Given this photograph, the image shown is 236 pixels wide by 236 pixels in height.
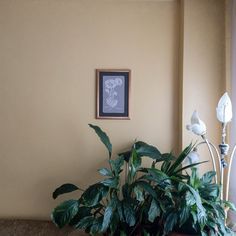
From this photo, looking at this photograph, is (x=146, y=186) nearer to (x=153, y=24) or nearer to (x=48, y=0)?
(x=153, y=24)

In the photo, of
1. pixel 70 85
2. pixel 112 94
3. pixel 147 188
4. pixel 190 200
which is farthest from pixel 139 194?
pixel 70 85

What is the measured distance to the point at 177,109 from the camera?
2.09m

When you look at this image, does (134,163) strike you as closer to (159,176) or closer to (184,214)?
(159,176)

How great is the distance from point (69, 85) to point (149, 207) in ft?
3.74

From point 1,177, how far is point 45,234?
597 millimetres

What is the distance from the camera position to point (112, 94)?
6.87 ft

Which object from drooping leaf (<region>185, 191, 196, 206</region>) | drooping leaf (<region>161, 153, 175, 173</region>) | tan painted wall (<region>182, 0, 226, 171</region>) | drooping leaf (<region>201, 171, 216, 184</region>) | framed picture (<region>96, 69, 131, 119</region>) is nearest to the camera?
drooping leaf (<region>185, 191, 196, 206</region>)

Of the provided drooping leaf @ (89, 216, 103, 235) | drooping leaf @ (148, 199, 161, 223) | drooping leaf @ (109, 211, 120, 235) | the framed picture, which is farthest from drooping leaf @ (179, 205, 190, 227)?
the framed picture

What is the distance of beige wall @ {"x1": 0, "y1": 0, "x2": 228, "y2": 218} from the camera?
2.10 metres

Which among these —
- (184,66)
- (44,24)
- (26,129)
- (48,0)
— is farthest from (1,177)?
(184,66)

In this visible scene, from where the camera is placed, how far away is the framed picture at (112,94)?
209 centimetres

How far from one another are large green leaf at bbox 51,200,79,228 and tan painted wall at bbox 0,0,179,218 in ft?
1.58

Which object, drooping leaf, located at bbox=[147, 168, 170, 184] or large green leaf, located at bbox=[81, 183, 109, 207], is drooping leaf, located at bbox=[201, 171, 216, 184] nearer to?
drooping leaf, located at bbox=[147, 168, 170, 184]

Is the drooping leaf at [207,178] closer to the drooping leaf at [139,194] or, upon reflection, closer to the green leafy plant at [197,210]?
the green leafy plant at [197,210]
